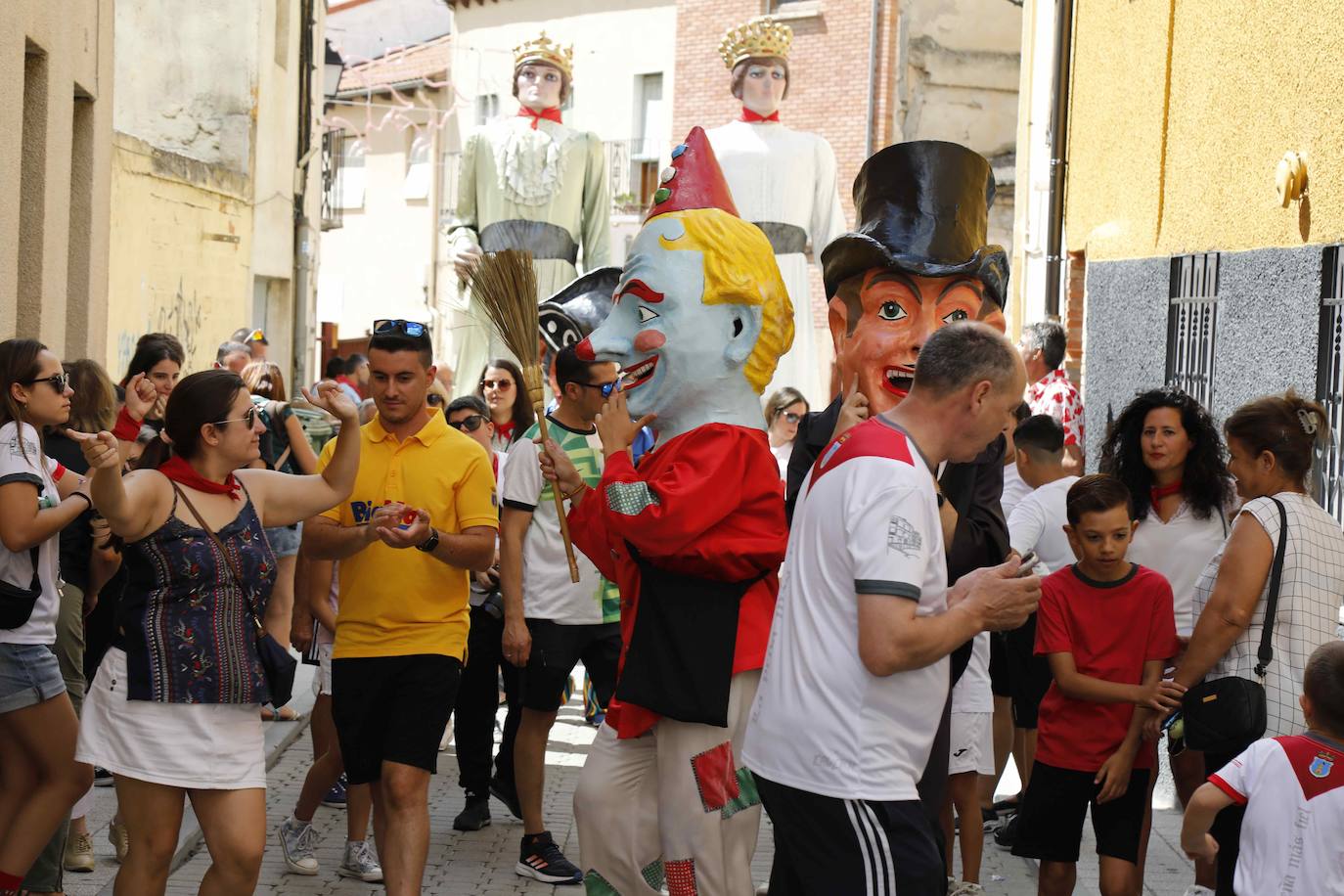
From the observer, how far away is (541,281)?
1031 centimetres

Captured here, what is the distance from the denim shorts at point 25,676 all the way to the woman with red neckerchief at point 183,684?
61cm

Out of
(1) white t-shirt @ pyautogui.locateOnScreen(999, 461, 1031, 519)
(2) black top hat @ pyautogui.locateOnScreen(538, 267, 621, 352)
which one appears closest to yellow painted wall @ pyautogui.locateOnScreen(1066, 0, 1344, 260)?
(1) white t-shirt @ pyautogui.locateOnScreen(999, 461, 1031, 519)

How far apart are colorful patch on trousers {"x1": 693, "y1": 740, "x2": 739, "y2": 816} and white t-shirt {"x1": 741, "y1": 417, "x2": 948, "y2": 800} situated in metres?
0.89

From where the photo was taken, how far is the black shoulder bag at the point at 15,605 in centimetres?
518

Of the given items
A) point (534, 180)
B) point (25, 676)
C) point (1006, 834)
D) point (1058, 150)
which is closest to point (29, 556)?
point (25, 676)

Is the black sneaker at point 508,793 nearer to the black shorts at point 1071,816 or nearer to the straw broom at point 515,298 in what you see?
the straw broom at point 515,298

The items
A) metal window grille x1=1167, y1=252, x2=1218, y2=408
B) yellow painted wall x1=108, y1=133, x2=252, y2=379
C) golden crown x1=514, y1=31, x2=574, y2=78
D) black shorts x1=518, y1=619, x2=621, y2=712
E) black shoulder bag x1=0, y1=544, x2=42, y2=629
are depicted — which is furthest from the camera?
yellow painted wall x1=108, y1=133, x2=252, y2=379

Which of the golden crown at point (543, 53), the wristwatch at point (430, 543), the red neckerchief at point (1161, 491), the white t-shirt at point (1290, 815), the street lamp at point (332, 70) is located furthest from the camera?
the street lamp at point (332, 70)

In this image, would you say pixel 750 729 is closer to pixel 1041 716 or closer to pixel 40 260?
pixel 1041 716

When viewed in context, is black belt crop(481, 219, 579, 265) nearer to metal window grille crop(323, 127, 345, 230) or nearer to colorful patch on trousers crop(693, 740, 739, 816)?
colorful patch on trousers crop(693, 740, 739, 816)

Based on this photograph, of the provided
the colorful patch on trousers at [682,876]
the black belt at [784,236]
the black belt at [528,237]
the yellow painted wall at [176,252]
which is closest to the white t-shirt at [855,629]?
the colorful patch on trousers at [682,876]

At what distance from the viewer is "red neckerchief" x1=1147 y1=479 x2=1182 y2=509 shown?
6355 millimetres

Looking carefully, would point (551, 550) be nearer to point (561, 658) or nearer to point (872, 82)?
point (561, 658)

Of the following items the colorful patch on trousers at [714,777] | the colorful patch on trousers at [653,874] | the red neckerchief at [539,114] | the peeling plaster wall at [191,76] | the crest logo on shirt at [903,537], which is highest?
the peeling plaster wall at [191,76]
